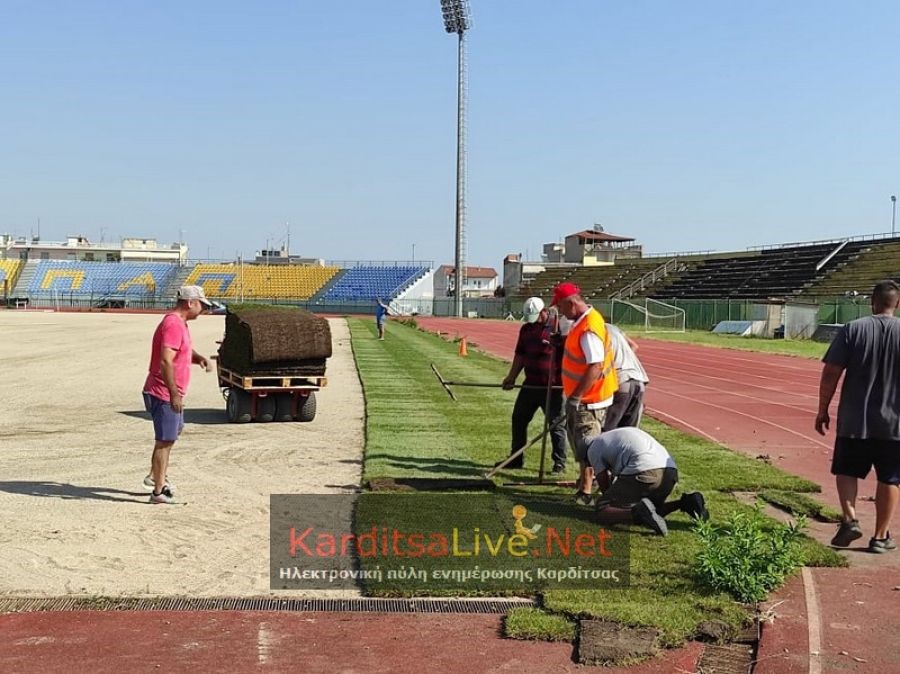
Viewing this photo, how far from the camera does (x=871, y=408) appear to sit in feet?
22.7

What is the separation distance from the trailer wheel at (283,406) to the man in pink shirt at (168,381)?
543cm

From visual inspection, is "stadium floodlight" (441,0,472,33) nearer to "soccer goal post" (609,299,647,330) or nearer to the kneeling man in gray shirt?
"soccer goal post" (609,299,647,330)

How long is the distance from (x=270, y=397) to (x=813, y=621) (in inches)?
374

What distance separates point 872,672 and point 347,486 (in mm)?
5249

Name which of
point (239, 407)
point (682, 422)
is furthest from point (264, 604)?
point (682, 422)

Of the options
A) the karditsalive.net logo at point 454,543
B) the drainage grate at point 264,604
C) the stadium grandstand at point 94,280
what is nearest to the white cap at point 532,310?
the karditsalive.net logo at point 454,543

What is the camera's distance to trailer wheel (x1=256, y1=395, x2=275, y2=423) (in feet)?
45.1

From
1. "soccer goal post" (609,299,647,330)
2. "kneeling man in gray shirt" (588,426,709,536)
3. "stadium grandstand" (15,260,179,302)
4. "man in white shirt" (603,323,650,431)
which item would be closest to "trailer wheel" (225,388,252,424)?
"man in white shirt" (603,323,650,431)

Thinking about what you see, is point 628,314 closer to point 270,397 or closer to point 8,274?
point 270,397

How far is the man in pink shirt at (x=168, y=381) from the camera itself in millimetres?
8133

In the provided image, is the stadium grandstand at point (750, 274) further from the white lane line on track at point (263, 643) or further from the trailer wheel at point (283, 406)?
the white lane line on track at point (263, 643)

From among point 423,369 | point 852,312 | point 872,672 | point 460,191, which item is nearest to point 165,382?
point 872,672

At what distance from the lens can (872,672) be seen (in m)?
4.83

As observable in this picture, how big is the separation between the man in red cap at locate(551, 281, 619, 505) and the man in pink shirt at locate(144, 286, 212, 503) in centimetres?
317
